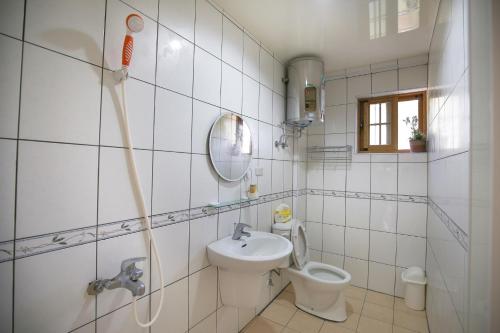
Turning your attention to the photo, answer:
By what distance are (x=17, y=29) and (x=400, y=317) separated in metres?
2.87

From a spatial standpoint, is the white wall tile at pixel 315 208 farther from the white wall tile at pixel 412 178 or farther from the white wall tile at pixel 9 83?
the white wall tile at pixel 9 83

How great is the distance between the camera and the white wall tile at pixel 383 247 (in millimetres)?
2221

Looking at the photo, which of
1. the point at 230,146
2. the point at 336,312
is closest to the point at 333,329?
the point at 336,312

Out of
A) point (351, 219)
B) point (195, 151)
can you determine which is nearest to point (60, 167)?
point (195, 151)

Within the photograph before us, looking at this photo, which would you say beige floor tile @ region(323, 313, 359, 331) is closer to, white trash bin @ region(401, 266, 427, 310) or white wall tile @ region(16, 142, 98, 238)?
white trash bin @ region(401, 266, 427, 310)

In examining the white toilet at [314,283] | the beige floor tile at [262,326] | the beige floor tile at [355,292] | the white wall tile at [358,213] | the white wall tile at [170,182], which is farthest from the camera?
the white wall tile at [358,213]

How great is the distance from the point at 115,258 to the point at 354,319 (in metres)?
1.90

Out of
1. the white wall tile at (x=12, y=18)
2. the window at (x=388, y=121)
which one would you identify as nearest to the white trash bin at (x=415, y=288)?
the window at (x=388, y=121)

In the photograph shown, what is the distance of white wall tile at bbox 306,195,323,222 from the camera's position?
2575 millimetres

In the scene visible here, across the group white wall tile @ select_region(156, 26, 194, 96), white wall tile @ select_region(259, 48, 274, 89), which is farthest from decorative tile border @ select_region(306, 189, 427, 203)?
white wall tile @ select_region(156, 26, 194, 96)

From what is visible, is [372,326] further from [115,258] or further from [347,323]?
[115,258]

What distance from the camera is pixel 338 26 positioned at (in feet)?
5.52

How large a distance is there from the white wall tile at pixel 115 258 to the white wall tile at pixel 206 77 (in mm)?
826

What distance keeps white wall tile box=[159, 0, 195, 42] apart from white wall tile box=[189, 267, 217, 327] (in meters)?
1.36
